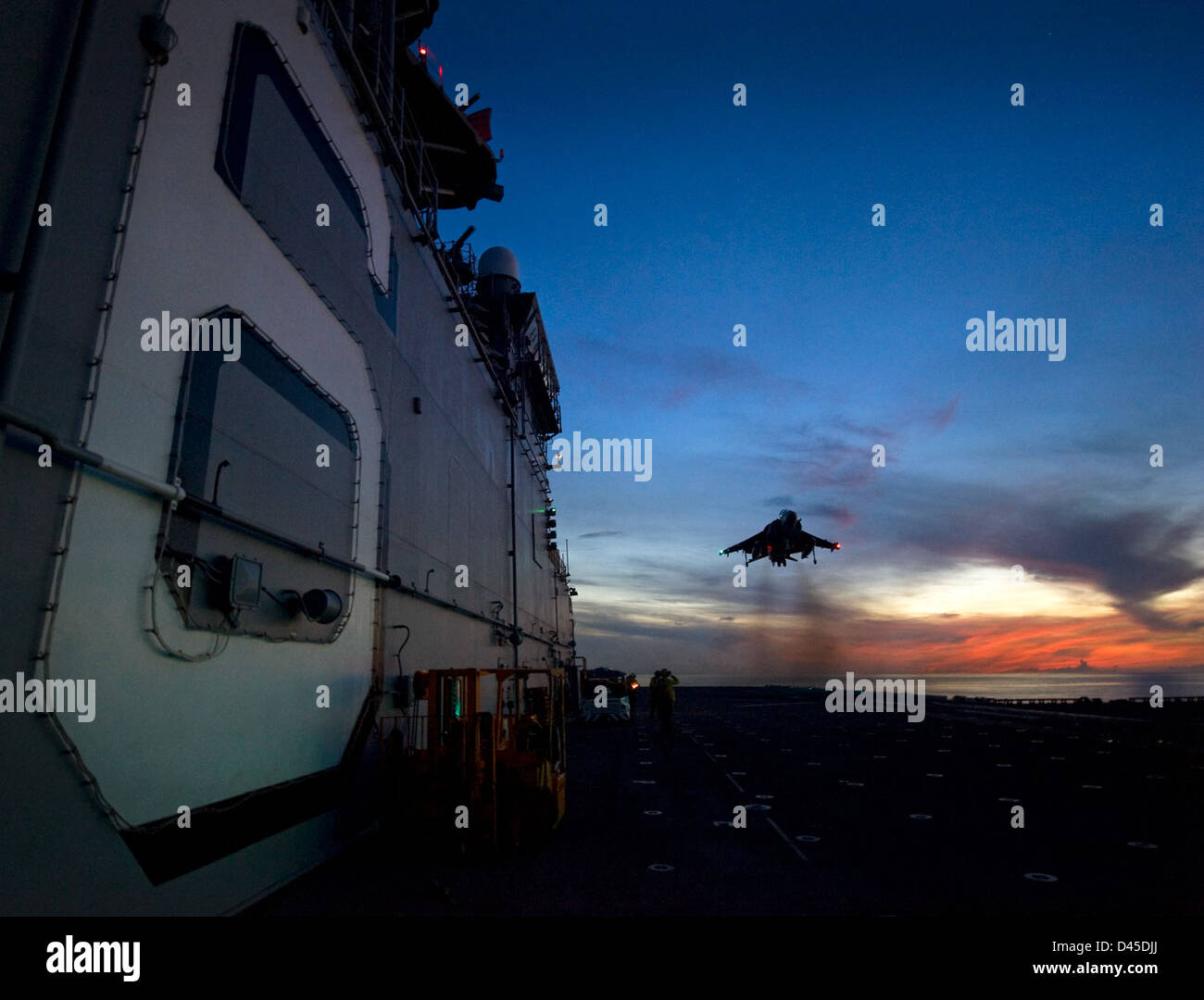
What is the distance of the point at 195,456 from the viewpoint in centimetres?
686

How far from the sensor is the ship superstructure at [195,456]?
4934 millimetres

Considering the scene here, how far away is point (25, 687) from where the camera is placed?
4723 millimetres

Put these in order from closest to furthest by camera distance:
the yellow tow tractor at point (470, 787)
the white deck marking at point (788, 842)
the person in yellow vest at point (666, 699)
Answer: the white deck marking at point (788, 842)
the yellow tow tractor at point (470, 787)
the person in yellow vest at point (666, 699)

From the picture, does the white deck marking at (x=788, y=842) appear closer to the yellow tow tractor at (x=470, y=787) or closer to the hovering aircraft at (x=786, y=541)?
the yellow tow tractor at (x=470, y=787)

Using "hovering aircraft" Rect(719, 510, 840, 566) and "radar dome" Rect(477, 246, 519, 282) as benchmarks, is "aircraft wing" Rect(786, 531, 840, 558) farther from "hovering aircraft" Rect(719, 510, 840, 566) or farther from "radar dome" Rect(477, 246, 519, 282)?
"radar dome" Rect(477, 246, 519, 282)

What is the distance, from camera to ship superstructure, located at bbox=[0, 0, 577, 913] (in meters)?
4.93

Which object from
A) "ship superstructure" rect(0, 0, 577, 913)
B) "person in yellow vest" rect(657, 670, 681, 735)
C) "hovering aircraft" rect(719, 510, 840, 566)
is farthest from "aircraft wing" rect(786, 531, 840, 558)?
"ship superstructure" rect(0, 0, 577, 913)

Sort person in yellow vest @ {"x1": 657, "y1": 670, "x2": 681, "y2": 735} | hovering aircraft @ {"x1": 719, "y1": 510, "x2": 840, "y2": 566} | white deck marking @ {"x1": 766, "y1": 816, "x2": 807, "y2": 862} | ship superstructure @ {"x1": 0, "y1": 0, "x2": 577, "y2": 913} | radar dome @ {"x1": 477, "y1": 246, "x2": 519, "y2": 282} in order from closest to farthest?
ship superstructure @ {"x1": 0, "y1": 0, "x2": 577, "y2": 913}
white deck marking @ {"x1": 766, "y1": 816, "x2": 807, "y2": 862}
person in yellow vest @ {"x1": 657, "y1": 670, "x2": 681, "y2": 735}
radar dome @ {"x1": 477, "y1": 246, "x2": 519, "y2": 282}
hovering aircraft @ {"x1": 719, "y1": 510, "x2": 840, "y2": 566}

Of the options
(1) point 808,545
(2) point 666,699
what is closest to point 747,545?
(1) point 808,545

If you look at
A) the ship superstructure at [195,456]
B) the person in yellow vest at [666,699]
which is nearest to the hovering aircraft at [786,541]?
the person in yellow vest at [666,699]

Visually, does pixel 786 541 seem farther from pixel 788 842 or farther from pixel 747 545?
pixel 788 842

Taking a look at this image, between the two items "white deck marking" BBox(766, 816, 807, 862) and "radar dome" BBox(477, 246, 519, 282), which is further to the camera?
"radar dome" BBox(477, 246, 519, 282)

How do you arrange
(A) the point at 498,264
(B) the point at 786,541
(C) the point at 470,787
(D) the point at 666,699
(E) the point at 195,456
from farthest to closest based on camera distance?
(B) the point at 786,541, (A) the point at 498,264, (D) the point at 666,699, (C) the point at 470,787, (E) the point at 195,456
